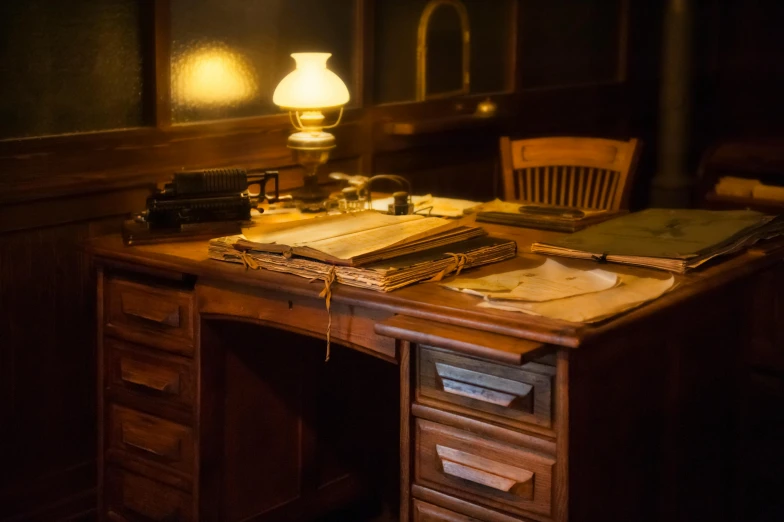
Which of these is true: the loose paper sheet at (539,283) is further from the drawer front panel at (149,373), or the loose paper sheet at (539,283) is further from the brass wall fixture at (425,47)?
the brass wall fixture at (425,47)

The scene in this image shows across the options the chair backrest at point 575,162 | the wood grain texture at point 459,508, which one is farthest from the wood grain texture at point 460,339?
the chair backrest at point 575,162

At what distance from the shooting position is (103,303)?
102 inches

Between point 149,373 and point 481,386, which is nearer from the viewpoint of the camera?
point 481,386

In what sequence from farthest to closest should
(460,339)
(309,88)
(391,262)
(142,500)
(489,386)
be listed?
(309,88) < (142,500) < (391,262) < (489,386) < (460,339)

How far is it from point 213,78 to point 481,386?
1590mm

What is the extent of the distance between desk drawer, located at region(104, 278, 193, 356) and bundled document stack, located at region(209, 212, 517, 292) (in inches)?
6.6

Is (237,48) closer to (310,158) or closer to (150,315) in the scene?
(310,158)

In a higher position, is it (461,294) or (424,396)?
(461,294)

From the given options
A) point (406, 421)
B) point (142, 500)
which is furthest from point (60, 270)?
point (406, 421)

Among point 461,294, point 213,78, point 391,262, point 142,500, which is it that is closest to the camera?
point 461,294

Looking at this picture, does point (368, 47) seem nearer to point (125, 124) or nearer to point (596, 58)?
point (125, 124)

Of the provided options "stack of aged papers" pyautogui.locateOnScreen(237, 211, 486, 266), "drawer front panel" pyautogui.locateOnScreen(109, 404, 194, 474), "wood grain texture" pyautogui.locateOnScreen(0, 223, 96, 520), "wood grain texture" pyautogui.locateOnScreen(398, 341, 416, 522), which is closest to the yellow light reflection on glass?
"wood grain texture" pyautogui.locateOnScreen(0, 223, 96, 520)

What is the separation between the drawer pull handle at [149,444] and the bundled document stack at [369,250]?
49cm

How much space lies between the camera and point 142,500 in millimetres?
2613
